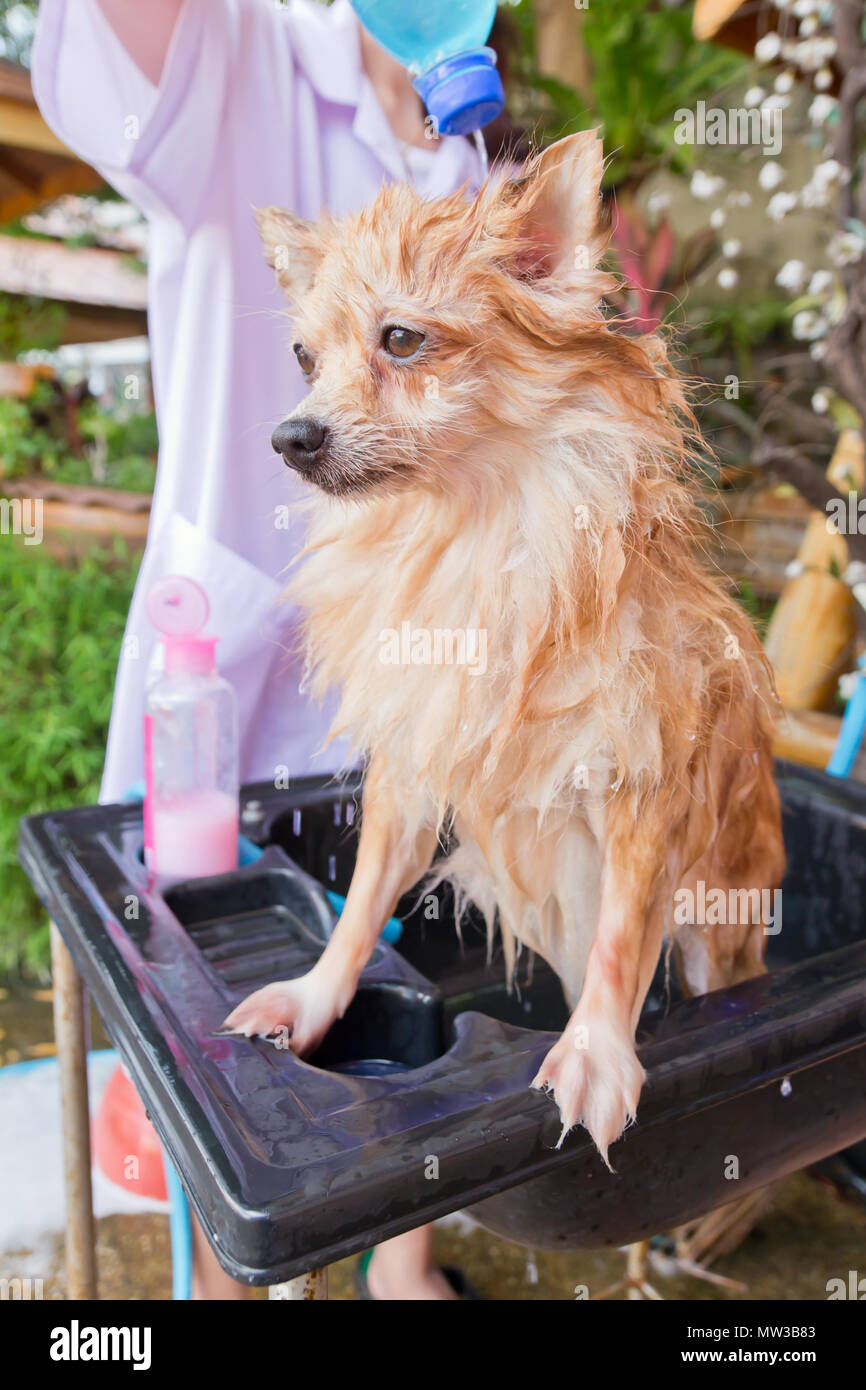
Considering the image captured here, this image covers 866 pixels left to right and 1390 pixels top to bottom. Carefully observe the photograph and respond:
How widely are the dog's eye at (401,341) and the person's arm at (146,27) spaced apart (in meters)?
0.66

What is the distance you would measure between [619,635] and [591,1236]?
40 centimetres

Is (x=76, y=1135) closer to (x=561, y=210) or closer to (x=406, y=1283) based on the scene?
(x=406, y=1283)

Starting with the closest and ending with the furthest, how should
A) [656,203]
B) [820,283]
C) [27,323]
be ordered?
[820,283], [27,323], [656,203]

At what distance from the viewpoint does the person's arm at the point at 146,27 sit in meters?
0.99

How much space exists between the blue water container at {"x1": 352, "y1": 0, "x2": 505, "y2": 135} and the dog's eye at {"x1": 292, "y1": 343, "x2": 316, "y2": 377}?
0.19m

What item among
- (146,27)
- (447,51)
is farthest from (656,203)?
(447,51)

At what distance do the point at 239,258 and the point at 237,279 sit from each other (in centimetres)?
2

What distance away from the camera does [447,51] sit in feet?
2.31

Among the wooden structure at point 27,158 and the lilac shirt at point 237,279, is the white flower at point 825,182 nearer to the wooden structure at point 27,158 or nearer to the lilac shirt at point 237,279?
the lilac shirt at point 237,279

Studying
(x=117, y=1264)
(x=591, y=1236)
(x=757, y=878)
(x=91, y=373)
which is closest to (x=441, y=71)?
(x=757, y=878)

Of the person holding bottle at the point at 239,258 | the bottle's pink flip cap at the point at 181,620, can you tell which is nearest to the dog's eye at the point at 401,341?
the bottle's pink flip cap at the point at 181,620

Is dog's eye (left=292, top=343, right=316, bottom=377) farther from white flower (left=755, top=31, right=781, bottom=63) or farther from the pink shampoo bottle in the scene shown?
white flower (left=755, top=31, right=781, bottom=63)
